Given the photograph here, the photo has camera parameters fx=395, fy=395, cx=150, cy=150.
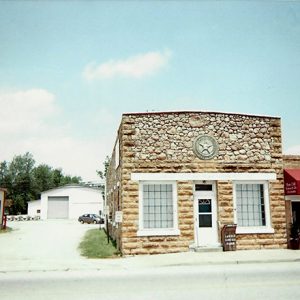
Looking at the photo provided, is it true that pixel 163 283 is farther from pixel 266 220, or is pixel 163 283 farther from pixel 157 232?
pixel 266 220

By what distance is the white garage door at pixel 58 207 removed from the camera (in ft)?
197

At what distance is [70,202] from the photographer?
6016 centimetres

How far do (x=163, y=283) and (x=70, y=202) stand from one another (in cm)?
5232

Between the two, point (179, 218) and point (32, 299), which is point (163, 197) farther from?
point (32, 299)

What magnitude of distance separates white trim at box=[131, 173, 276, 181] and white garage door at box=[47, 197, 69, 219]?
153 feet

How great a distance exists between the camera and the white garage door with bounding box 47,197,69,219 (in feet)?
197

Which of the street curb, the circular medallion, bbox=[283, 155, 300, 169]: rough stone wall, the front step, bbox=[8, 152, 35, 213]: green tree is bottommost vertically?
the street curb

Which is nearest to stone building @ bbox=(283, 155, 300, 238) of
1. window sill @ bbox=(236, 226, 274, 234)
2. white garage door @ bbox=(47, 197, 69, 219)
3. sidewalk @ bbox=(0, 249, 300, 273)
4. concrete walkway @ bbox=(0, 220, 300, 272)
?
window sill @ bbox=(236, 226, 274, 234)

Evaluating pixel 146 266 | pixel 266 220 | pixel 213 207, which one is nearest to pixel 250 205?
pixel 266 220

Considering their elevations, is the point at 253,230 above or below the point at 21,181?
below

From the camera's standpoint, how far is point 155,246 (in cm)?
1560

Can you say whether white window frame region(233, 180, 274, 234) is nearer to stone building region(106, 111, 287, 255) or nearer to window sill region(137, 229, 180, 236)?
stone building region(106, 111, 287, 255)

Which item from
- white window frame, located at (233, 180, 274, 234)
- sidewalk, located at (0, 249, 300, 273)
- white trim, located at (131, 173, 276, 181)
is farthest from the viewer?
white window frame, located at (233, 180, 274, 234)

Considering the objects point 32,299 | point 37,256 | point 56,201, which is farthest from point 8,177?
point 32,299
